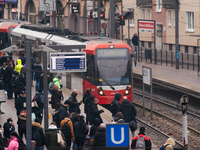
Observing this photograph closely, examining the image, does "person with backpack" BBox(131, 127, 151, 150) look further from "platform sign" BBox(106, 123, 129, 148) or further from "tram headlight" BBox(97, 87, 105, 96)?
"tram headlight" BBox(97, 87, 105, 96)

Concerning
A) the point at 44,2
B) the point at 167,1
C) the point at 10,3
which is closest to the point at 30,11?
the point at 10,3

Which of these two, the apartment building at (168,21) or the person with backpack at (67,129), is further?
the apartment building at (168,21)

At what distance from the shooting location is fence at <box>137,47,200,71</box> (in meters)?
28.4

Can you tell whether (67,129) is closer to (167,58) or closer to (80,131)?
(80,131)

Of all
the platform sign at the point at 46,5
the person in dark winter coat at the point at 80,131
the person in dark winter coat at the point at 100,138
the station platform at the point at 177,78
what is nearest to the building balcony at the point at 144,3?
the platform sign at the point at 46,5

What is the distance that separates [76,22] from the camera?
210 ft

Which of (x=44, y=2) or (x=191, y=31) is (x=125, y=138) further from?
(x=44, y=2)

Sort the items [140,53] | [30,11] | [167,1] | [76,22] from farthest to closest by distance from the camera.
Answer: [30,11], [76,22], [167,1], [140,53]

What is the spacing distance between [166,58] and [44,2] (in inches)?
808

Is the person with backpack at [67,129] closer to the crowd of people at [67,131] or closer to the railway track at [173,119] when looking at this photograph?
the crowd of people at [67,131]

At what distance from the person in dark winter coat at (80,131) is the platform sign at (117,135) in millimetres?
2278

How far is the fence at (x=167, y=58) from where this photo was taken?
28359mm

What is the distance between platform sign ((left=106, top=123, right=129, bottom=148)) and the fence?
1868cm

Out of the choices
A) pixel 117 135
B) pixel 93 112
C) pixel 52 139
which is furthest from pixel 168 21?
pixel 117 135
